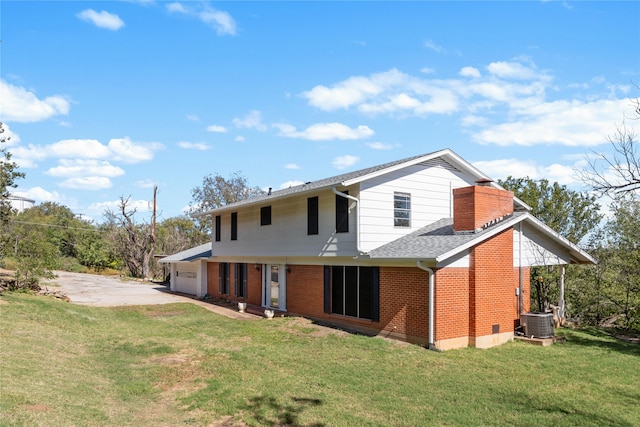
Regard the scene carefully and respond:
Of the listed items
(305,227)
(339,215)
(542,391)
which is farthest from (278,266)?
(542,391)

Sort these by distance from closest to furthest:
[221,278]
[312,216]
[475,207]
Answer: [475,207]
[312,216]
[221,278]

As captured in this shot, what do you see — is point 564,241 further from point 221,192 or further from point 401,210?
point 221,192

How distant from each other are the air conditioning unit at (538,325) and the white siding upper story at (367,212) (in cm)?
496

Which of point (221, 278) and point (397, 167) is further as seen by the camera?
point (221, 278)

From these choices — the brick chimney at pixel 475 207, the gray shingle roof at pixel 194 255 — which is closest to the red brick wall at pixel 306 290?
the brick chimney at pixel 475 207

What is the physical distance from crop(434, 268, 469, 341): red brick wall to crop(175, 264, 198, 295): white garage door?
20.5 metres

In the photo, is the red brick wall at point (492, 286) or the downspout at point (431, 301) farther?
the red brick wall at point (492, 286)

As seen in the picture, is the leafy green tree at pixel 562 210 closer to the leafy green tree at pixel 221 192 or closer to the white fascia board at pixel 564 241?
the white fascia board at pixel 564 241

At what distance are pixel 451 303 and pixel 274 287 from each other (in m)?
10.5

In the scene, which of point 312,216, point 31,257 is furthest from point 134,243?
point 312,216

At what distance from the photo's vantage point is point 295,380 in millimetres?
10109

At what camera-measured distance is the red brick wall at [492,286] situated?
14094mm

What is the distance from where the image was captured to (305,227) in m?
18.9

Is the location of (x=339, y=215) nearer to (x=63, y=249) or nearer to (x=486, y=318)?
(x=486, y=318)
